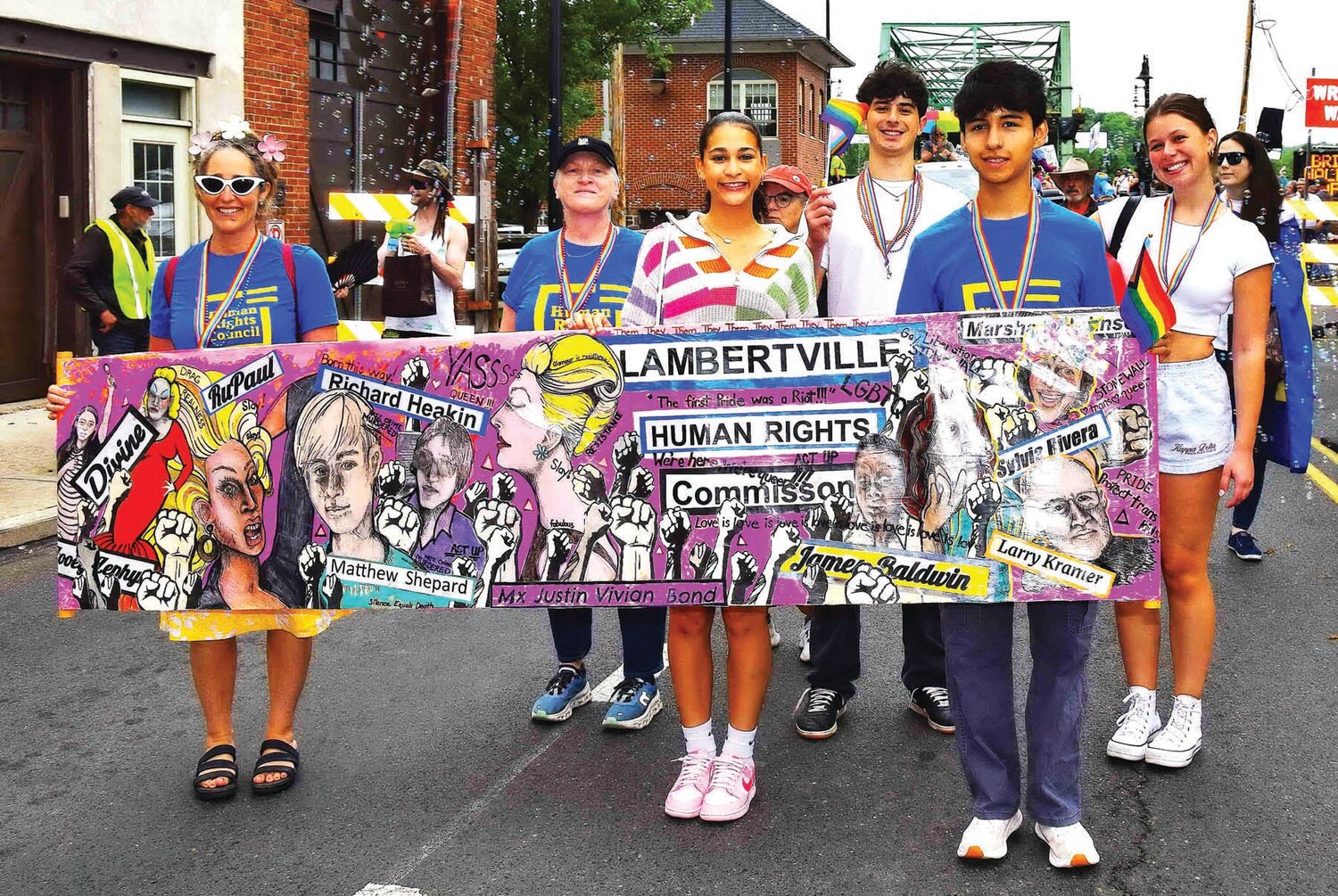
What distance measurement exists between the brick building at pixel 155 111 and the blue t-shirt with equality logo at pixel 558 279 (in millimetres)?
6866

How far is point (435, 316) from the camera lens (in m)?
9.57

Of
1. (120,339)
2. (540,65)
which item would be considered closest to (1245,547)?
(120,339)

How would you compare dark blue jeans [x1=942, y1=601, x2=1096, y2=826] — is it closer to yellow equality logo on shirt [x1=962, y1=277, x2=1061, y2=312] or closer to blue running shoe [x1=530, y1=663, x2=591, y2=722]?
yellow equality logo on shirt [x1=962, y1=277, x2=1061, y2=312]

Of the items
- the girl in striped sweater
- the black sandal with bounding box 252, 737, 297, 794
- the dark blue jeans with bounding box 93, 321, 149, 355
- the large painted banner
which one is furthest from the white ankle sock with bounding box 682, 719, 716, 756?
the dark blue jeans with bounding box 93, 321, 149, 355

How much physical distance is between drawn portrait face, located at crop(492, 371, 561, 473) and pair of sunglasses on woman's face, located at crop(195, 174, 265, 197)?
46.3 inches

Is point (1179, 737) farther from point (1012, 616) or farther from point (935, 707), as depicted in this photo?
point (1012, 616)

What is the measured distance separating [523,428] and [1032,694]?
1587mm

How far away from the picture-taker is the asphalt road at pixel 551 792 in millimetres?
3914

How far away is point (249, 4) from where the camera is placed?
14.8m

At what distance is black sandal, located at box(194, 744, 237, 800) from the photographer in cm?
448

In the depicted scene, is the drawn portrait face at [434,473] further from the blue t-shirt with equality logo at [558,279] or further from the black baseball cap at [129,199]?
the black baseball cap at [129,199]

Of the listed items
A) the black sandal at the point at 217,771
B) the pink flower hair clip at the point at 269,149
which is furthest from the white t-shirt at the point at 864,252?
the black sandal at the point at 217,771

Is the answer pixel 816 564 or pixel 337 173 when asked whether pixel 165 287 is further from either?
pixel 337 173

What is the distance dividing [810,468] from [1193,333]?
159 centimetres
